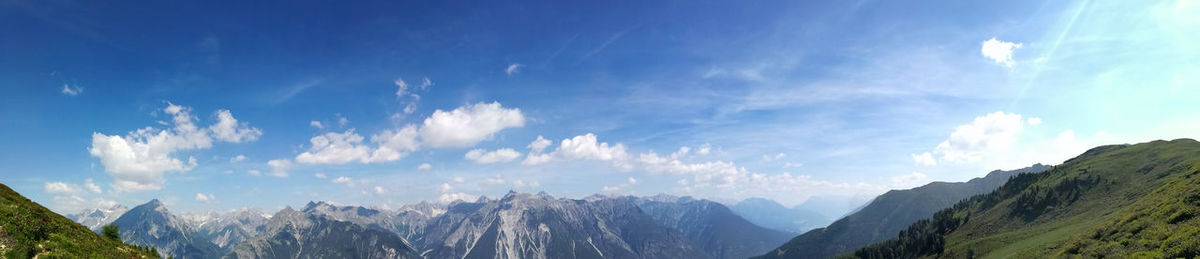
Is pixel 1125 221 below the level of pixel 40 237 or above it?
below

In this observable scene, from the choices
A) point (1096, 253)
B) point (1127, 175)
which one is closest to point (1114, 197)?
point (1127, 175)

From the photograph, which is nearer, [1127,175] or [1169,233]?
[1169,233]

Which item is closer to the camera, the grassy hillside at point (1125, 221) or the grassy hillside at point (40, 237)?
the grassy hillside at point (40, 237)

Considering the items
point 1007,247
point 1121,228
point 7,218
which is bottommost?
point 1007,247

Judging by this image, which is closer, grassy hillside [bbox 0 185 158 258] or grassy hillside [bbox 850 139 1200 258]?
grassy hillside [bbox 0 185 158 258]

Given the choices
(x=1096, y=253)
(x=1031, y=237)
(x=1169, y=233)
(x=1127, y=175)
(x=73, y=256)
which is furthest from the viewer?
(x=1127, y=175)

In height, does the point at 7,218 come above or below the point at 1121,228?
above

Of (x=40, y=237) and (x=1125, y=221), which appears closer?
(x=40, y=237)

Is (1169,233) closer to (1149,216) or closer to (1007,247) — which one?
(1149,216)
